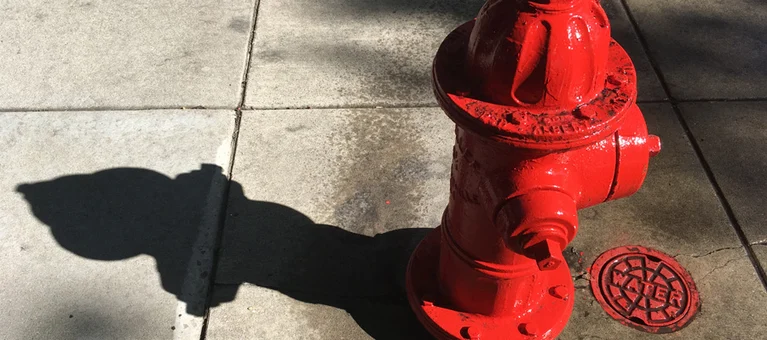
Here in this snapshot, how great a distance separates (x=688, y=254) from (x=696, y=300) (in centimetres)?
21

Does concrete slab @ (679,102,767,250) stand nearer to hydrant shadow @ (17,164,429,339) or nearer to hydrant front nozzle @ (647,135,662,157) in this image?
hydrant front nozzle @ (647,135,662,157)

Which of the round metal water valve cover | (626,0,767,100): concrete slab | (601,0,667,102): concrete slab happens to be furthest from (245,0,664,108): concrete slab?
the round metal water valve cover

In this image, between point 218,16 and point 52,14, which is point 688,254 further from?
point 52,14

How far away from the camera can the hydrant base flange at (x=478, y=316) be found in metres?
2.16

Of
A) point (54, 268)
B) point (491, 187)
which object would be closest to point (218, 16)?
point (54, 268)

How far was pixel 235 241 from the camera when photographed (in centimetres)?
254

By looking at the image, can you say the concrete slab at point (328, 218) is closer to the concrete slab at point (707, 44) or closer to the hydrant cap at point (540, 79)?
the hydrant cap at point (540, 79)

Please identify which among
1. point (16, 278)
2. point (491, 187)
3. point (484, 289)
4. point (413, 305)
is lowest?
point (16, 278)

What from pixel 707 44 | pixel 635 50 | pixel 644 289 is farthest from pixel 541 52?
pixel 707 44

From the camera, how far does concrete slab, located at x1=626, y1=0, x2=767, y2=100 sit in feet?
10.5

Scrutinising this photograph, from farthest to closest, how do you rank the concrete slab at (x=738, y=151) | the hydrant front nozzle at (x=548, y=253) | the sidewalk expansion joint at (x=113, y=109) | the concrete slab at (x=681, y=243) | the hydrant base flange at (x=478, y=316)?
the sidewalk expansion joint at (x=113, y=109) → the concrete slab at (x=738, y=151) → the concrete slab at (x=681, y=243) → the hydrant base flange at (x=478, y=316) → the hydrant front nozzle at (x=548, y=253)

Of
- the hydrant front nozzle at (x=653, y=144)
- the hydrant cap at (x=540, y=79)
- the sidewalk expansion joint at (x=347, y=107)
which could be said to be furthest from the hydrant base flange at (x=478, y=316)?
the sidewalk expansion joint at (x=347, y=107)

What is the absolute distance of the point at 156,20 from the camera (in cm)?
362

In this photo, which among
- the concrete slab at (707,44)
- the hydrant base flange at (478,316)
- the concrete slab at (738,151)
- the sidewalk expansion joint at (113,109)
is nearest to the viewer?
the hydrant base flange at (478,316)
